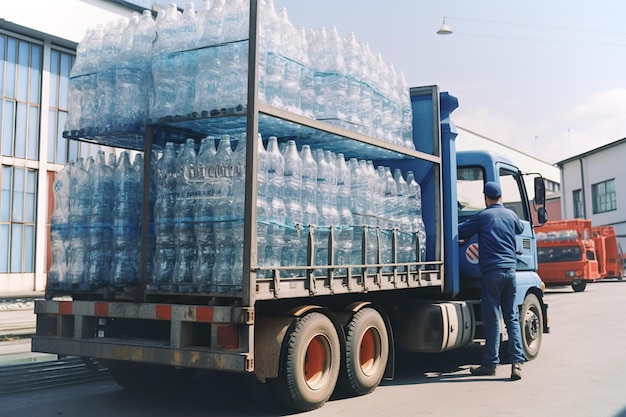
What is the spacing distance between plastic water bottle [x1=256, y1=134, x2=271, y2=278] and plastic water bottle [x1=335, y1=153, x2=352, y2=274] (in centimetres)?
97

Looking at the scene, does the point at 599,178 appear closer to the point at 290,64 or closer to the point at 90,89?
the point at 290,64

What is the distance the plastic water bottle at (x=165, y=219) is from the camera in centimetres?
583

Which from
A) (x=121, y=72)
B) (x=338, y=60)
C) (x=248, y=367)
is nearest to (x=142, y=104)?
(x=121, y=72)

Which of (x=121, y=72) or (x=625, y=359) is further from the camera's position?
(x=625, y=359)

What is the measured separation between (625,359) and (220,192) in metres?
6.29

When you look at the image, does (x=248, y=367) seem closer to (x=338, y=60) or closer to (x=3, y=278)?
(x=338, y=60)

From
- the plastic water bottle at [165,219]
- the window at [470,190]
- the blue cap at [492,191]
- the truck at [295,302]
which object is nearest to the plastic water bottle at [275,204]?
the truck at [295,302]

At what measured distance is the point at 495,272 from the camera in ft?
25.7

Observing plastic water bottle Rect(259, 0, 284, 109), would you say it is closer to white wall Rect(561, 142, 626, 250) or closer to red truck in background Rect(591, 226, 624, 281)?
red truck in background Rect(591, 226, 624, 281)

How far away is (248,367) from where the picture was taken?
5.07 meters

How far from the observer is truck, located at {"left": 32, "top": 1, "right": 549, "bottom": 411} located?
527 cm

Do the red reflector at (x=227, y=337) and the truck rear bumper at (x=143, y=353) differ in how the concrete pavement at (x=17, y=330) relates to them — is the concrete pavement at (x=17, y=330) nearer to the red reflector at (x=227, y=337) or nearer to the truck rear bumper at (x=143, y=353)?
the truck rear bumper at (x=143, y=353)

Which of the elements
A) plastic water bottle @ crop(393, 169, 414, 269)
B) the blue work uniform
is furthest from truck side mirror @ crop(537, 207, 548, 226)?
plastic water bottle @ crop(393, 169, 414, 269)

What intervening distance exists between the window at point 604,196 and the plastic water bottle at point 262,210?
4389 cm
